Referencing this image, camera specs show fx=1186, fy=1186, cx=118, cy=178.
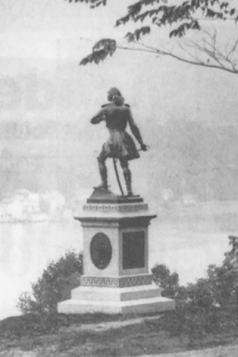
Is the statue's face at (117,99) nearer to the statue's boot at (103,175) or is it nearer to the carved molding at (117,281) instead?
the statue's boot at (103,175)

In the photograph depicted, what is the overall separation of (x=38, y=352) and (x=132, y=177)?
13.0ft

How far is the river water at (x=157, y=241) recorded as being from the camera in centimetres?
1789

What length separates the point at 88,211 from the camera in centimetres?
1684

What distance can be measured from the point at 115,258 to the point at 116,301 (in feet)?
2.02

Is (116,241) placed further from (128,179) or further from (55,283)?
(55,283)

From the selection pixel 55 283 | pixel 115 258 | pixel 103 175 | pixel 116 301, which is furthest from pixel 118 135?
pixel 55 283

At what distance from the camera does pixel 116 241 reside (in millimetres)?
16609

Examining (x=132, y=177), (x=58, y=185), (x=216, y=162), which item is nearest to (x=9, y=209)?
(x=58, y=185)

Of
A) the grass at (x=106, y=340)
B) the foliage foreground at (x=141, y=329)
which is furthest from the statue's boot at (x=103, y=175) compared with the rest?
the grass at (x=106, y=340)

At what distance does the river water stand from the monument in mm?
1058

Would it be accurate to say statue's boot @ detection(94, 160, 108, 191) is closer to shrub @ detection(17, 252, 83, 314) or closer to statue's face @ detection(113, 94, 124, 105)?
statue's face @ detection(113, 94, 124, 105)

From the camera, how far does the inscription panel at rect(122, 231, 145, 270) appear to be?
16.7 m

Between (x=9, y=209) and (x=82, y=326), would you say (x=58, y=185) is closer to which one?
(x=9, y=209)

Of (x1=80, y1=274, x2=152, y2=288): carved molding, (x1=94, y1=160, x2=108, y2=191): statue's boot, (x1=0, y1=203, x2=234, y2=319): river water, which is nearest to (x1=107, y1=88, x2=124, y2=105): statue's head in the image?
(x1=94, y1=160, x2=108, y2=191): statue's boot
